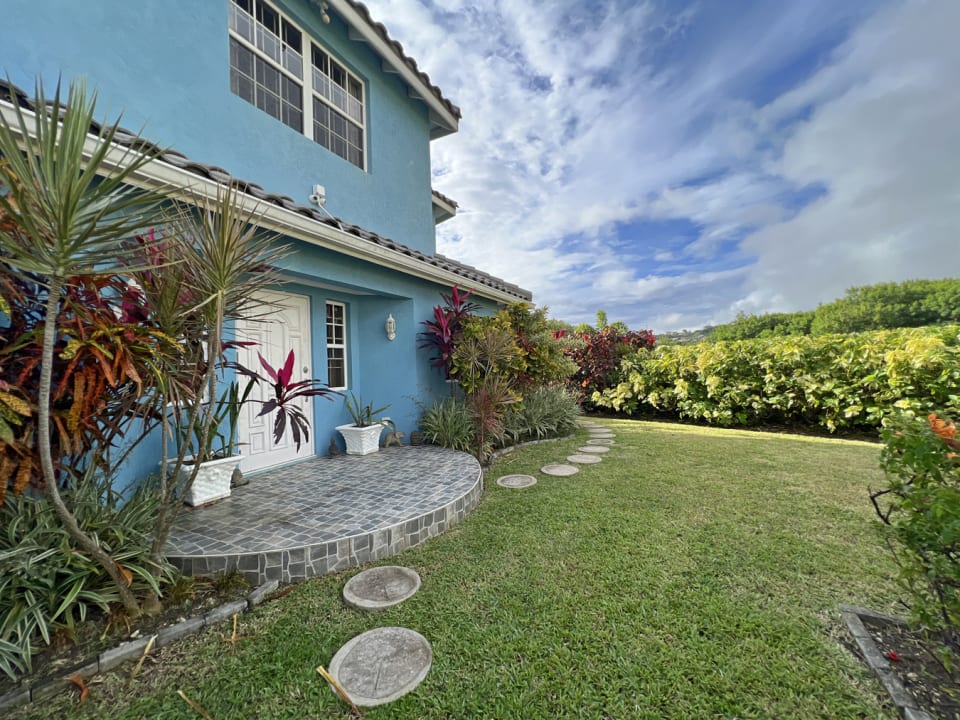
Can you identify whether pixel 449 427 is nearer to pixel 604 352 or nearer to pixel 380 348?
pixel 380 348

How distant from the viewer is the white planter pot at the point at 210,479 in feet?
14.4

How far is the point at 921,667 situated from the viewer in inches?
89.9

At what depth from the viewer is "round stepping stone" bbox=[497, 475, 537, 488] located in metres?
5.94

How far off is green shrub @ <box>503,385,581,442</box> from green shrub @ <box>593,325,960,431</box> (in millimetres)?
3681

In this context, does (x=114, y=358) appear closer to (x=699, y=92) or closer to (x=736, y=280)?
(x=699, y=92)

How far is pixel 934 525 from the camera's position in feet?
6.52

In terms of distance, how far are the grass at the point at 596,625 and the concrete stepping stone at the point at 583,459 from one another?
2.05 metres

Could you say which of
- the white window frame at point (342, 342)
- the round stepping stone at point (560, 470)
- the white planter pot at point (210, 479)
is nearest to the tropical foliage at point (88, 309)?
the white planter pot at point (210, 479)

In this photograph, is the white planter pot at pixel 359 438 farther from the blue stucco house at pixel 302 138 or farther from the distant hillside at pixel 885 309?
the distant hillside at pixel 885 309

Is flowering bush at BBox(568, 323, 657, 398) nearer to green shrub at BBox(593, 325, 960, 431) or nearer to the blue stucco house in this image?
green shrub at BBox(593, 325, 960, 431)

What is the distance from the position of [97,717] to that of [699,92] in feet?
46.1

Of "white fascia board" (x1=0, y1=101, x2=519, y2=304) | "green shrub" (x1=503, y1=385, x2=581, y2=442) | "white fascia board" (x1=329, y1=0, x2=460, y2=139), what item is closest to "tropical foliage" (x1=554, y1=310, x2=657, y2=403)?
"green shrub" (x1=503, y1=385, x2=581, y2=442)

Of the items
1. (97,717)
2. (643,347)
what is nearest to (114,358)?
(97,717)

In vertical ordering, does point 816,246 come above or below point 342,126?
above
